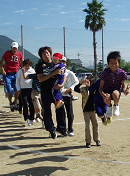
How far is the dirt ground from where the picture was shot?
13.8 ft

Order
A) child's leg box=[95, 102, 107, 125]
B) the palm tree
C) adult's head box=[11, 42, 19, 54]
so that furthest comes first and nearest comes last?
the palm tree < adult's head box=[11, 42, 19, 54] < child's leg box=[95, 102, 107, 125]

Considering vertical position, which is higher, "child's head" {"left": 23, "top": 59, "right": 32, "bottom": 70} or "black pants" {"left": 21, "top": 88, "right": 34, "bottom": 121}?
"child's head" {"left": 23, "top": 59, "right": 32, "bottom": 70}

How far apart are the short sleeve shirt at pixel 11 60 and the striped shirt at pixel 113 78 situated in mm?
4926

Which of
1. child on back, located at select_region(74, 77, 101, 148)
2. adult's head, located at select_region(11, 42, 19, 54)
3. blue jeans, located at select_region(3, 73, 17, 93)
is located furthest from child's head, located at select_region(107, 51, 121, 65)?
blue jeans, located at select_region(3, 73, 17, 93)

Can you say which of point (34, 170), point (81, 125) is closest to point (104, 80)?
point (34, 170)

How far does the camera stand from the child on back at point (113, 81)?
4625 mm

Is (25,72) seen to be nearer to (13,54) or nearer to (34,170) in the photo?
(13,54)

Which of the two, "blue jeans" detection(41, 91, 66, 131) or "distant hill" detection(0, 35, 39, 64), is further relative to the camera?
"distant hill" detection(0, 35, 39, 64)

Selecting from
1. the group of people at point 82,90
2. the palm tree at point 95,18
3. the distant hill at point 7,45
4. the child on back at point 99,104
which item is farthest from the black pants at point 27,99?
the palm tree at point 95,18

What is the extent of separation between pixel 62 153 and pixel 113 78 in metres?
1.85

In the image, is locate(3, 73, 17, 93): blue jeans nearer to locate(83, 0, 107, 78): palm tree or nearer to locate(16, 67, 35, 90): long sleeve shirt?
locate(16, 67, 35, 90): long sleeve shirt

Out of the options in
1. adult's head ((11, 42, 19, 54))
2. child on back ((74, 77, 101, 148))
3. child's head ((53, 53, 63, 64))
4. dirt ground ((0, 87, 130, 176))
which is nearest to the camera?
dirt ground ((0, 87, 130, 176))

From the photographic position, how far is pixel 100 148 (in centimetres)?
549

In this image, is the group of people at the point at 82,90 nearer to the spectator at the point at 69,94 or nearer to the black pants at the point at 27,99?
the spectator at the point at 69,94
